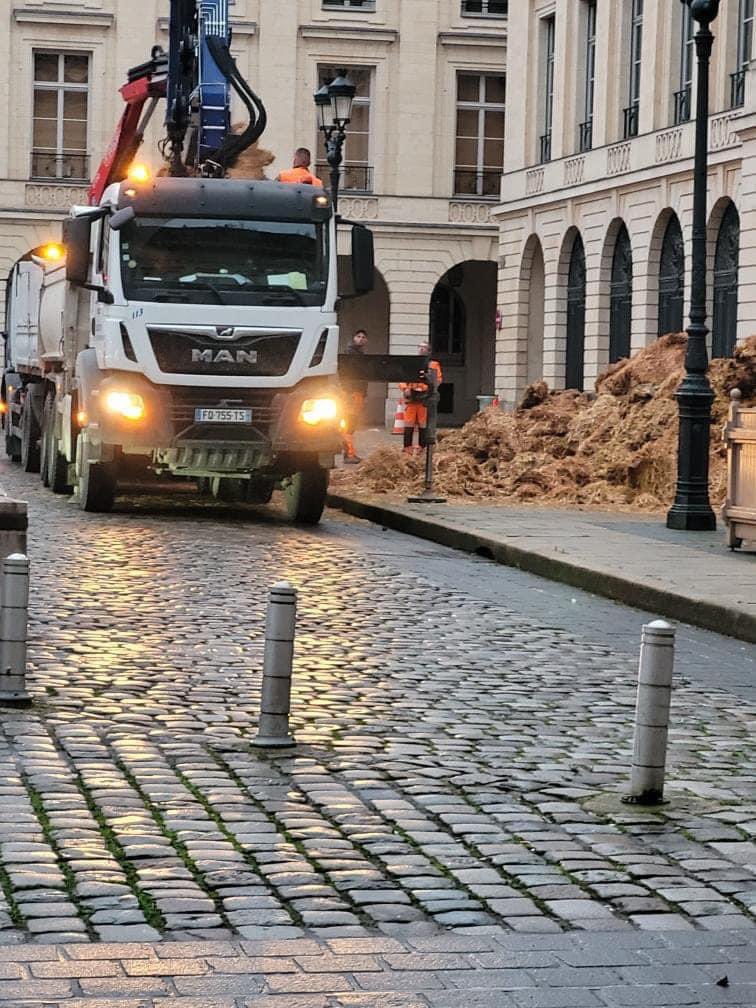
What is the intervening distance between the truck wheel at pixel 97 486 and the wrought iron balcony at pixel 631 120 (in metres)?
25.7

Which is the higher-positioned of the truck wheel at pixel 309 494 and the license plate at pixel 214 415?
the license plate at pixel 214 415

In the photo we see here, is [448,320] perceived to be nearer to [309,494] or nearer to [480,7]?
[480,7]

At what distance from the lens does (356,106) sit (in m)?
55.5

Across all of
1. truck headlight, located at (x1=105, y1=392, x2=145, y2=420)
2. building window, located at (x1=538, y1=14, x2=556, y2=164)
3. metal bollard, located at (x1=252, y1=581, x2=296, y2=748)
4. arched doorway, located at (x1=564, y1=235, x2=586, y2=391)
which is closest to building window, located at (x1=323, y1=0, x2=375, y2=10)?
building window, located at (x1=538, y1=14, x2=556, y2=164)

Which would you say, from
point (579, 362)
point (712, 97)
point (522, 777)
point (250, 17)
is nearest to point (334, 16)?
point (250, 17)

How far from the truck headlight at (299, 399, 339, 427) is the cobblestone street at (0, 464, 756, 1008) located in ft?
20.4

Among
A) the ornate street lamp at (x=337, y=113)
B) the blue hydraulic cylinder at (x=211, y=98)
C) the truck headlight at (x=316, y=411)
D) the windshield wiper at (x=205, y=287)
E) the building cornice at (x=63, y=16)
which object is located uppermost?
the building cornice at (x=63, y=16)

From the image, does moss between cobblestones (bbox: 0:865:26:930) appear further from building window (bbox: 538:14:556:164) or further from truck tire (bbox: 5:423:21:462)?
building window (bbox: 538:14:556:164)

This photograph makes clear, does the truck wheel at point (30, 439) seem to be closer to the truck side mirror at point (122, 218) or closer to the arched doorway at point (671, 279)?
the truck side mirror at point (122, 218)

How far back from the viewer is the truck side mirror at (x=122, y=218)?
19.4 metres

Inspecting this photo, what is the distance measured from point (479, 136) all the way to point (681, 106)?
14.9m

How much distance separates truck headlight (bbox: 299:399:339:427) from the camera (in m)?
19.7

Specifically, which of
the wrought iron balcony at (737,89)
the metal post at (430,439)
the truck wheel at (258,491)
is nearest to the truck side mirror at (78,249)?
the truck wheel at (258,491)

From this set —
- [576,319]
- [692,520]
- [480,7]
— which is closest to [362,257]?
[692,520]
